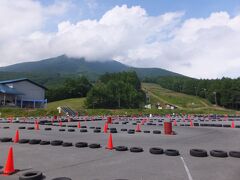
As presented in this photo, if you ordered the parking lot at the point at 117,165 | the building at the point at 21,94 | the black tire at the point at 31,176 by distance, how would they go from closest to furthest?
the black tire at the point at 31,176 → the parking lot at the point at 117,165 → the building at the point at 21,94

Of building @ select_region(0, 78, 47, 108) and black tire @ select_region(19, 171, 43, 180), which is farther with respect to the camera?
building @ select_region(0, 78, 47, 108)

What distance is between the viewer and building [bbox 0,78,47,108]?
5713cm

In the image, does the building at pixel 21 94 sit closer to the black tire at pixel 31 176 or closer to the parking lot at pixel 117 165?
the parking lot at pixel 117 165

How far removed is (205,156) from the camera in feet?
31.2

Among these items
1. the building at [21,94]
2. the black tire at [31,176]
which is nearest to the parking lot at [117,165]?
the black tire at [31,176]

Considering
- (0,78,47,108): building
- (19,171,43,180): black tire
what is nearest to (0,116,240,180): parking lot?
(19,171,43,180): black tire

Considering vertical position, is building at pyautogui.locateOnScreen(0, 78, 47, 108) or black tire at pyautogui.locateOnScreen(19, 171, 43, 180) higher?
building at pyautogui.locateOnScreen(0, 78, 47, 108)

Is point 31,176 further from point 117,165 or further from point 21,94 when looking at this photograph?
point 21,94

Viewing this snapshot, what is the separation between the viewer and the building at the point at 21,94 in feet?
187

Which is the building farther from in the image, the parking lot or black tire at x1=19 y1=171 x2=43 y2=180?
black tire at x1=19 y1=171 x2=43 y2=180

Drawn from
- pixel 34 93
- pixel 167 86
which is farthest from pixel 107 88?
pixel 167 86

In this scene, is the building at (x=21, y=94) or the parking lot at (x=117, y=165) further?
the building at (x=21, y=94)

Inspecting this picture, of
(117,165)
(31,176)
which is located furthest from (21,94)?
(31,176)

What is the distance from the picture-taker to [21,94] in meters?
60.5
